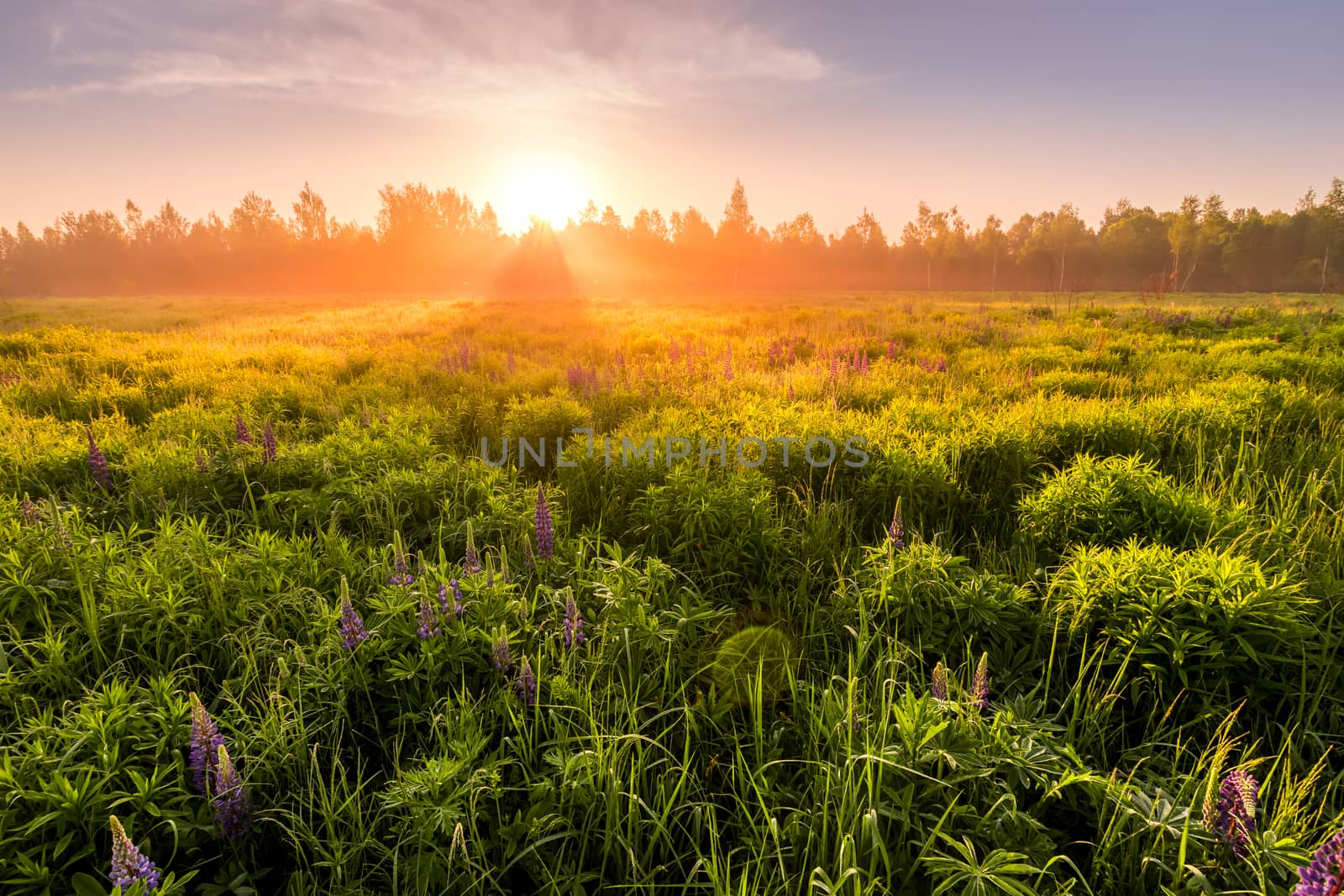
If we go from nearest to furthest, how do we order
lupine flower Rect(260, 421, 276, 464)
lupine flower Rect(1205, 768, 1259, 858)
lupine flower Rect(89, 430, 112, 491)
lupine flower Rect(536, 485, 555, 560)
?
1. lupine flower Rect(1205, 768, 1259, 858)
2. lupine flower Rect(536, 485, 555, 560)
3. lupine flower Rect(89, 430, 112, 491)
4. lupine flower Rect(260, 421, 276, 464)

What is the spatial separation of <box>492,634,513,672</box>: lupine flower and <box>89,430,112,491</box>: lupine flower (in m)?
4.06

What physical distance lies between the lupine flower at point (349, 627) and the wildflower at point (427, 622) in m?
0.22

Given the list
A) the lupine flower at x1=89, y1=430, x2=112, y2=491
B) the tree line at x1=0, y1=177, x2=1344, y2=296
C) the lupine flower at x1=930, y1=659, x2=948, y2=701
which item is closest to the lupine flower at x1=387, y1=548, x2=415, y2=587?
the lupine flower at x1=930, y1=659, x2=948, y2=701

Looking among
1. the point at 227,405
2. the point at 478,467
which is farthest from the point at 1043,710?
the point at 227,405

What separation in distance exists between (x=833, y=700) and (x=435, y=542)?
2634mm

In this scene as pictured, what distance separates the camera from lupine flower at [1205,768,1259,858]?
1516 mm

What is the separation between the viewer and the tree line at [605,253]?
7044 cm

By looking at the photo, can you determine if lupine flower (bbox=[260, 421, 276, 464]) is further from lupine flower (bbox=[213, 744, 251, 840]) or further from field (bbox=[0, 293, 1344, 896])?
lupine flower (bbox=[213, 744, 251, 840])

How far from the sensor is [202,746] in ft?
5.90

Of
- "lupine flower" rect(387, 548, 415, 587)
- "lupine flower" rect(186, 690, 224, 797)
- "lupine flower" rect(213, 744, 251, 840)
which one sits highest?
"lupine flower" rect(387, 548, 415, 587)

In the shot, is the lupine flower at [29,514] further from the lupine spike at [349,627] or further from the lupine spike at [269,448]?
the lupine spike at [349,627]

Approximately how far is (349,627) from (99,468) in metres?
3.58

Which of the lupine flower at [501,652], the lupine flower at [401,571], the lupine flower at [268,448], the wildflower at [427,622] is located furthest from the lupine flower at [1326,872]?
the lupine flower at [268,448]

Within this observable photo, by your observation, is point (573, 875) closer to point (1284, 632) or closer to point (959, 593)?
point (959, 593)
